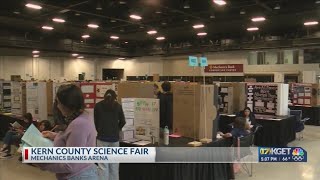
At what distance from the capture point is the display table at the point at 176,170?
3.63 m

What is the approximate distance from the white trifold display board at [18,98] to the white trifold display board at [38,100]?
0.40 meters

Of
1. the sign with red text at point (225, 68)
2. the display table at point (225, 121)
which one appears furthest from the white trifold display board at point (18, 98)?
the sign with red text at point (225, 68)

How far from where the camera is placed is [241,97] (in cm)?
750

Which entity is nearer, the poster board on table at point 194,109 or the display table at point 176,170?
the display table at point 176,170

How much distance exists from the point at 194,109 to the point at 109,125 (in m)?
1.12

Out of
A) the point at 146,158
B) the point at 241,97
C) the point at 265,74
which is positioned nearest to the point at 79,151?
the point at 146,158

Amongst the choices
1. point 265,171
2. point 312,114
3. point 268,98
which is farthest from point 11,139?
point 312,114

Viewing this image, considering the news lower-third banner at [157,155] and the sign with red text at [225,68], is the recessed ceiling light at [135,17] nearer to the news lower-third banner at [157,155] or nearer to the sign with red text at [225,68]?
the news lower-third banner at [157,155]

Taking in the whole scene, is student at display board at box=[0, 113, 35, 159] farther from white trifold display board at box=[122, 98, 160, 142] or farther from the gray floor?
white trifold display board at box=[122, 98, 160, 142]

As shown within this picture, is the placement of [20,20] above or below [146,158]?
above

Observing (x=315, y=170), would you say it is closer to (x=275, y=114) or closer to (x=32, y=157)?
(x=275, y=114)

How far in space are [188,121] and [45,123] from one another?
106 inches

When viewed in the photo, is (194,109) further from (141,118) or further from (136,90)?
(136,90)

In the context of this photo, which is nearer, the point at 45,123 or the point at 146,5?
the point at 45,123
